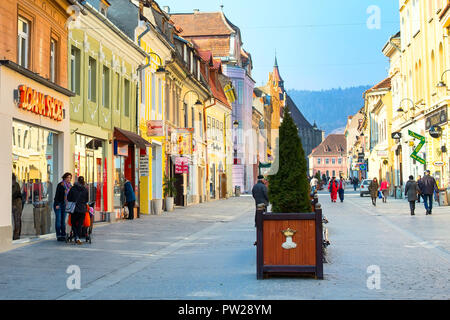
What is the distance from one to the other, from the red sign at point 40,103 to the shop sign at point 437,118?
22070mm

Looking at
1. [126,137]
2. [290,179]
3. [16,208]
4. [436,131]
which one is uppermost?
[436,131]

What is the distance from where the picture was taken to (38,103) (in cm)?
1565

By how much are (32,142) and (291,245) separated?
8682 mm

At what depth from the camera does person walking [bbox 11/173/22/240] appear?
1462 cm

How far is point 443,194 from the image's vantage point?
32.0 m

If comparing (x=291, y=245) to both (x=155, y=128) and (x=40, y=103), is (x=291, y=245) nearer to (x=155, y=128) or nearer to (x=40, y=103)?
(x=40, y=103)

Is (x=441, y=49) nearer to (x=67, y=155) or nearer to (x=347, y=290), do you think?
(x=67, y=155)

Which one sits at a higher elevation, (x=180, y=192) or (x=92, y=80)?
(x=92, y=80)

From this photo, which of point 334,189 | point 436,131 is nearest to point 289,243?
point 436,131

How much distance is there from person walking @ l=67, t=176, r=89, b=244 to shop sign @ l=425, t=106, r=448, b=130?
22.9 meters

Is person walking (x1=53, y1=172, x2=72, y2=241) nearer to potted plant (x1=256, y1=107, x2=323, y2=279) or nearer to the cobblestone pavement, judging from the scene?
the cobblestone pavement

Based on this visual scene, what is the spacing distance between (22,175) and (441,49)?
26841 millimetres

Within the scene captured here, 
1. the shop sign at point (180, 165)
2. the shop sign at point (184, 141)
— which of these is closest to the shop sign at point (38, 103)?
the shop sign at point (184, 141)
